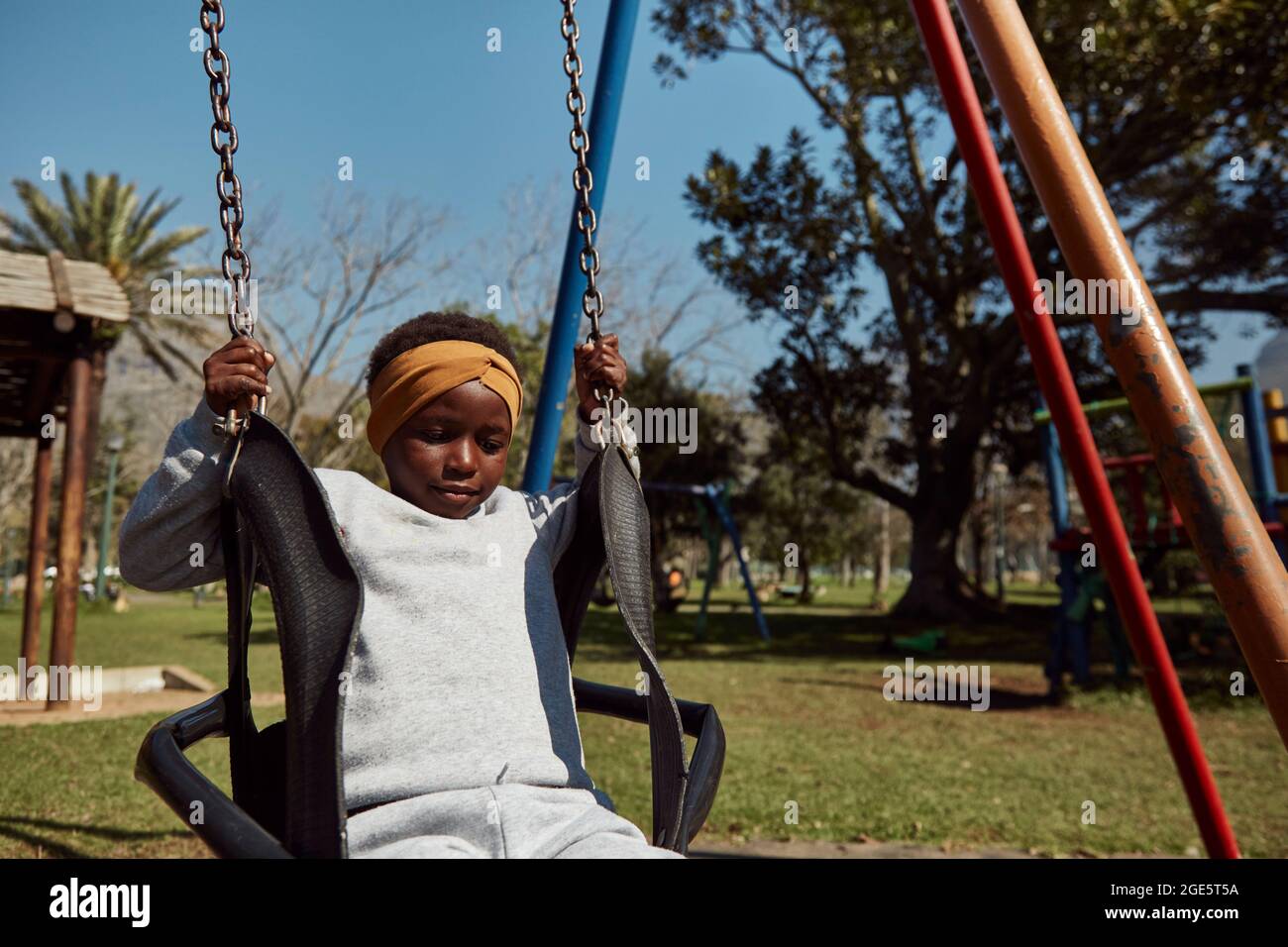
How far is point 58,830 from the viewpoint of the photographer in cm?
340

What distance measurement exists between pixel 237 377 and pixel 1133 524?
25.7ft

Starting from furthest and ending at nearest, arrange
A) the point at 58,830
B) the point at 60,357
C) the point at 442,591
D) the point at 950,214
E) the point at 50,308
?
1. the point at 950,214
2. the point at 60,357
3. the point at 50,308
4. the point at 58,830
5. the point at 442,591

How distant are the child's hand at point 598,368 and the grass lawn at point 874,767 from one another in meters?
2.40

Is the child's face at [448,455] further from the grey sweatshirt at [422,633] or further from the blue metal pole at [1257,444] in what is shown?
the blue metal pole at [1257,444]

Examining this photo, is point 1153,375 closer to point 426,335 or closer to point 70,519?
point 426,335

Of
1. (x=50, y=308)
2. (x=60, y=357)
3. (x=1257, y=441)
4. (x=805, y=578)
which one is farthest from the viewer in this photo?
(x=805, y=578)

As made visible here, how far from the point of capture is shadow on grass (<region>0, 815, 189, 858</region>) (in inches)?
123

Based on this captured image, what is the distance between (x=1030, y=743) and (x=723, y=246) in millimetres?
8735

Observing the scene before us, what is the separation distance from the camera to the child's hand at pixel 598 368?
1.89 m

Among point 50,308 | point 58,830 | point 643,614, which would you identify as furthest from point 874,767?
point 50,308

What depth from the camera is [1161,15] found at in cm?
977

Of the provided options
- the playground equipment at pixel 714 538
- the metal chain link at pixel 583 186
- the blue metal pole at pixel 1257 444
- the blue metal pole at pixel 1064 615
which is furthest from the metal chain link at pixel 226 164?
the playground equipment at pixel 714 538

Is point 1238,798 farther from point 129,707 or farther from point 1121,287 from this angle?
point 129,707

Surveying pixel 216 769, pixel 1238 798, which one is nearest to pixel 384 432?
pixel 216 769
